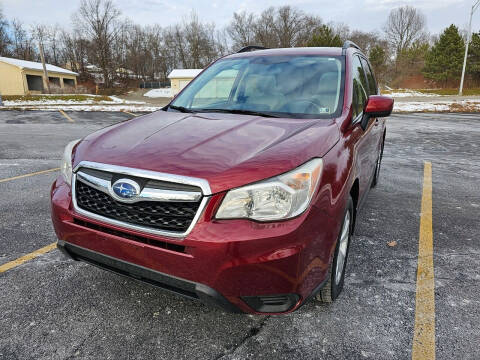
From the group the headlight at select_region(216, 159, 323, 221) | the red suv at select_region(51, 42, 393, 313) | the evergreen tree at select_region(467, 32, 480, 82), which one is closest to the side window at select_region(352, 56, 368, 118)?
the red suv at select_region(51, 42, 393, 313)

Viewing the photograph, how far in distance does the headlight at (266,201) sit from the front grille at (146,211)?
170 millimetres

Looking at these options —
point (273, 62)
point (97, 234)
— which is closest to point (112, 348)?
point (97, 234)

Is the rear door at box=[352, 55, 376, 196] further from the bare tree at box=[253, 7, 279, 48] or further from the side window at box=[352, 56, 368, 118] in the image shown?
the bare tree at box=[253, 7, 279, 48]

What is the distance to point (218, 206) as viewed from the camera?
5.51 ft

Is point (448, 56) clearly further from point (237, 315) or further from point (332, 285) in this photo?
point (237, 315)

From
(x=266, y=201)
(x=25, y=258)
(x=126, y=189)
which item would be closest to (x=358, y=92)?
(x=266, y=201)

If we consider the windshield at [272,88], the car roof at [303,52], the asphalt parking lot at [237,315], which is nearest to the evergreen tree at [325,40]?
the car roof at [303,52]

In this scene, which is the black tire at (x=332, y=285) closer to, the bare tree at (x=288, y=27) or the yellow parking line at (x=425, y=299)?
the yellow parking line at (x=425, y=299)

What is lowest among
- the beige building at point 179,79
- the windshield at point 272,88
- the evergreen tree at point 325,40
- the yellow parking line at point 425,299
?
the yellow parking line at point 425,299

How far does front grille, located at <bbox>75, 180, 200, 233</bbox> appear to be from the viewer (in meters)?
1.70

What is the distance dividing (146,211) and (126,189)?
16 cm

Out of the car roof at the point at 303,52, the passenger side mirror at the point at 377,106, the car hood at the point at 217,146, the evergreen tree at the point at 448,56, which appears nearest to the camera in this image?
the car hood at the point at 217,146

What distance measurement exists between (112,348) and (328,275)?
1.30 metres

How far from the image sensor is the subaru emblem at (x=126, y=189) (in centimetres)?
177
